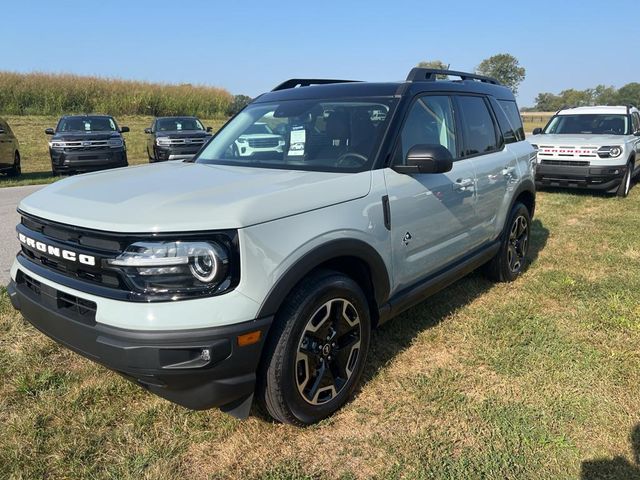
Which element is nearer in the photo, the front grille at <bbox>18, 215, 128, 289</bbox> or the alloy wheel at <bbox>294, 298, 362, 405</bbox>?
the front grille at <bbox>18, 215, 128, 289</bbox>

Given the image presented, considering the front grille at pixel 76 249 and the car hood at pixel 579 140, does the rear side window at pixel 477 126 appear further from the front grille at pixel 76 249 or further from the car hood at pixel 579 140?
the car hood at pixel 579 140

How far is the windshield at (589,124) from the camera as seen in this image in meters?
10.2

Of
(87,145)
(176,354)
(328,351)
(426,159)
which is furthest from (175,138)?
(176,354)

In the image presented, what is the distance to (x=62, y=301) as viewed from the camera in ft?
7.85

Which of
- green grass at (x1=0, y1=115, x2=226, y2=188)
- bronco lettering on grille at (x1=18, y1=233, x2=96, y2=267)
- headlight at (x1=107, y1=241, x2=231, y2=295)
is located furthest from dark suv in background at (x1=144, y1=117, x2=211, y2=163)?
headlight at (x1=107, y1=241, x2=231, y2=295)

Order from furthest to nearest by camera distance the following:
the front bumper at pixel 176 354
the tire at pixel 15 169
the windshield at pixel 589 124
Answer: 1. the tire at pixel 15 169
2. the windshield at pixel 589 124
3. the front bumper at pixel 176 354

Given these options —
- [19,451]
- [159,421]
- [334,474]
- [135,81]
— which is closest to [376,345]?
[334,474]

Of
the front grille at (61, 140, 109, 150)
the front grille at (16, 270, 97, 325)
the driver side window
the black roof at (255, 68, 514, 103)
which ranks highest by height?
the black roof at (255, 68, 514, 103)

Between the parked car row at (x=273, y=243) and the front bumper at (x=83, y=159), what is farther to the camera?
the front bumper at (x=83, y=159)

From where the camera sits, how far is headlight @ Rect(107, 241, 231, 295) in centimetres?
210

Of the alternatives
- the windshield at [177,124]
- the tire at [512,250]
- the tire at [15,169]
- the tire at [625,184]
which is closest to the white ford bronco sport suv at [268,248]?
the tire at [512,250]

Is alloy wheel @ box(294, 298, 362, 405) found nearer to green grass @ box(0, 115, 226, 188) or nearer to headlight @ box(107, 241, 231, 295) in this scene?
headlight @ box(107, 241, 231, 295)

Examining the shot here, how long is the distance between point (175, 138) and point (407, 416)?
520 inches

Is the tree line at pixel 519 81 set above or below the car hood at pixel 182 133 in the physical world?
above
